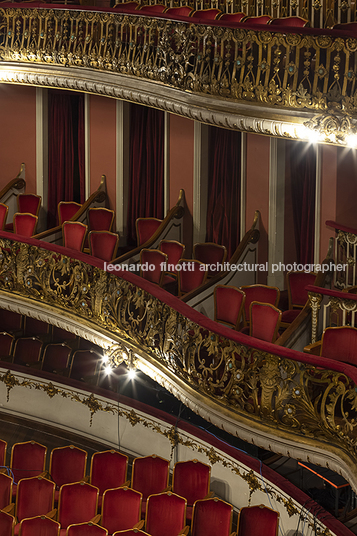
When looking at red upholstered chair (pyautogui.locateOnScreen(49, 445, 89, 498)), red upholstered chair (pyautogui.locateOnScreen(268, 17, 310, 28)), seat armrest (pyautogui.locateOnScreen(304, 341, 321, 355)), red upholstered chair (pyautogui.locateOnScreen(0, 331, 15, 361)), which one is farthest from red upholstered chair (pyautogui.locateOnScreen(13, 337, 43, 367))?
red upholstered chair (pyautogui.locateOnScreen(268, 17, 310, 28))

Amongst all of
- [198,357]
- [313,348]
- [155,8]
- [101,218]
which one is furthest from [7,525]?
[155,8]

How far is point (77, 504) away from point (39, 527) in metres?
0.54

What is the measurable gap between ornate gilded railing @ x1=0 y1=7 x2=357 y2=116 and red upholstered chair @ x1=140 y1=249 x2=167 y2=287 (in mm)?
1888

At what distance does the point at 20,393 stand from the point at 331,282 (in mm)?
3994

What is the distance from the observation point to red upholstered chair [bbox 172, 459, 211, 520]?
698 cm

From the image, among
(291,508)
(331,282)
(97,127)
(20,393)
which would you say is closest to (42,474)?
(20,393)

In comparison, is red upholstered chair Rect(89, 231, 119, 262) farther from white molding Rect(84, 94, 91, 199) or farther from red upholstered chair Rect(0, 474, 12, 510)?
red upholstered chair Rect(0, 474, 12, 510)

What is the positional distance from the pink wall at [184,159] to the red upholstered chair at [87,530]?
4376mm

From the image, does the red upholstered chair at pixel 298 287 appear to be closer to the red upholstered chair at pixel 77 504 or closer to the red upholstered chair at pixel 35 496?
the red upholstered chair at pixel 77 504

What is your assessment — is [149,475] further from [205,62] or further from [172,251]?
[205,62]

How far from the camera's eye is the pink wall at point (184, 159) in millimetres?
9680

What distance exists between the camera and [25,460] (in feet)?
25.1

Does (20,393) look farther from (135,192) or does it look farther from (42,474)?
(135,192)

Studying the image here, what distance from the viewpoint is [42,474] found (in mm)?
7465
